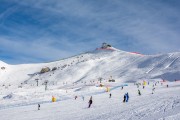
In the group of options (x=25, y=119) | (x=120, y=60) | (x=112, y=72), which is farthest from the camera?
(x=120, y=60)

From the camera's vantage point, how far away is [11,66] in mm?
148125

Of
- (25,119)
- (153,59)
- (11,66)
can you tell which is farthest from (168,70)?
(11,66)

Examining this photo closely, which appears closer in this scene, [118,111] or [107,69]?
[118,111]

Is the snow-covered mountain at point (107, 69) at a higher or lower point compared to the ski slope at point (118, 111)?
higher

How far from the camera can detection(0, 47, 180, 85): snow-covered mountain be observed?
8194 centimetres

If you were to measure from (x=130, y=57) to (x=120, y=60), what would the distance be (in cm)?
409

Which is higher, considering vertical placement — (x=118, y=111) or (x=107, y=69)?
(x=107, y=69)

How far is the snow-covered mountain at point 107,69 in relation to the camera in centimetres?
8194

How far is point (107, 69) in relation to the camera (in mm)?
105312

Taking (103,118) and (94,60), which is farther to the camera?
(94,60)

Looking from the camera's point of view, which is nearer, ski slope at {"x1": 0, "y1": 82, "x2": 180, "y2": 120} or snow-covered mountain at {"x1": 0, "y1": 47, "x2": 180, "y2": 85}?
ski slope at {"x1": 0, "y1": 82, "x2": 180, "y2": 120}

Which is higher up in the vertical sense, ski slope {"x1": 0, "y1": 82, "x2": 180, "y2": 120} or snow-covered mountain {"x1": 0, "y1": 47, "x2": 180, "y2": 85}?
snow-covered mountain {"x1": 0, "y1": 47, "x2": 180, "y2": 85}

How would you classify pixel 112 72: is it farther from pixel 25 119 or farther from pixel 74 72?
pixel 25 119

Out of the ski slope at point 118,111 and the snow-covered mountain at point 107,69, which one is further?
the snow-covered mountain at point 107,69
